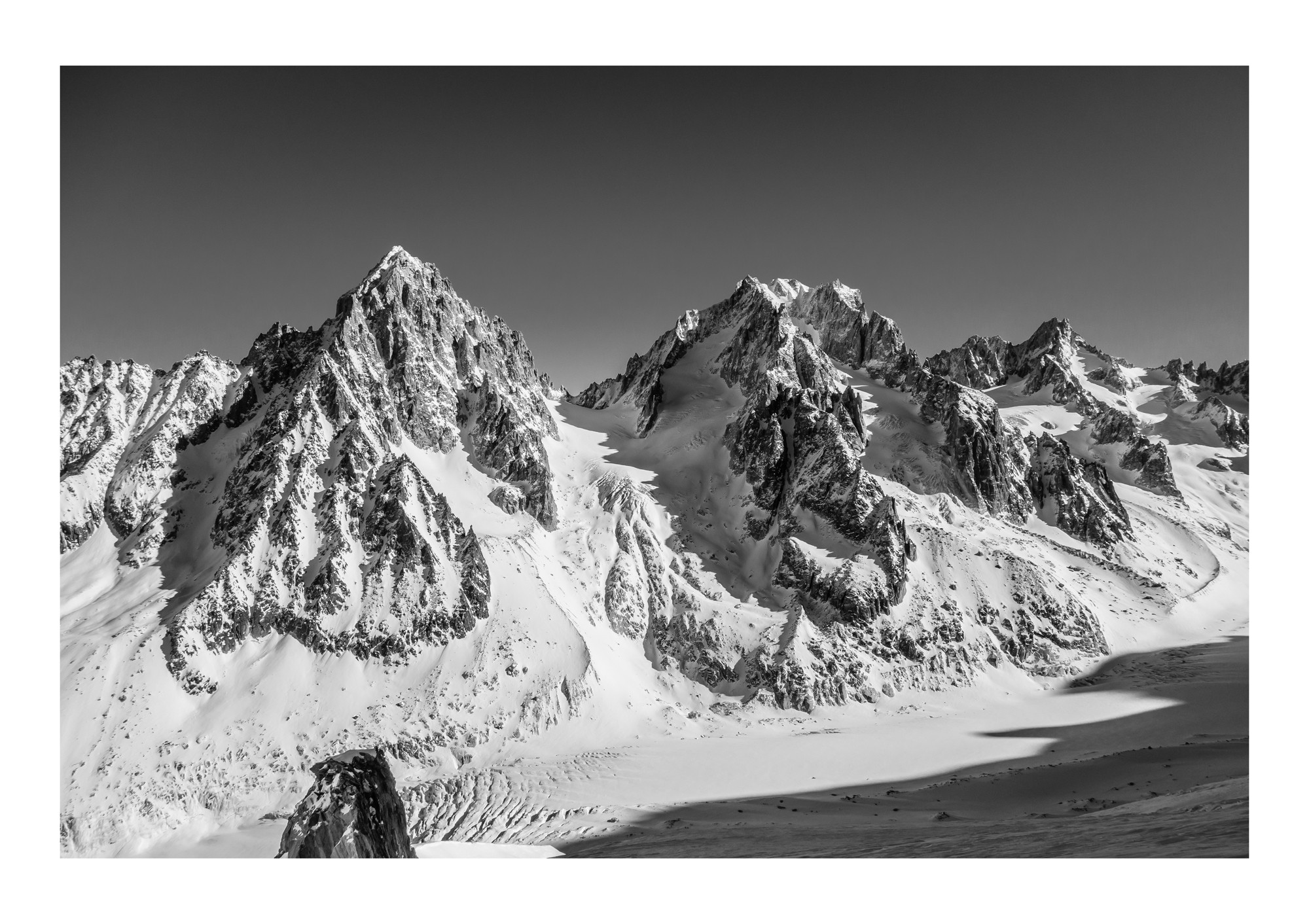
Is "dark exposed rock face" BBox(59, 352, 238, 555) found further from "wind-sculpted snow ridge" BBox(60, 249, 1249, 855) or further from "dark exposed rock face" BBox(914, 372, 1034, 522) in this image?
"dark exposed rock face" BBox(914, 372, 1034, 522)

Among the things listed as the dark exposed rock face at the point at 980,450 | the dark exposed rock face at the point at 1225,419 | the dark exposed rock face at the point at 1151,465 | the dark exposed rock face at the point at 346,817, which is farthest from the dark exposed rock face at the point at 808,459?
the dark exposed rock face at the point at 1225,419

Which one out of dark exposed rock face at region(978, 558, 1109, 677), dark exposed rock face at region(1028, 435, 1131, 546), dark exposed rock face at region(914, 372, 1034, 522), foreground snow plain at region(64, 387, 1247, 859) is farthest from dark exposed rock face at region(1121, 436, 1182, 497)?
dark exposed rock face at region(978, 558, 1109, 677)

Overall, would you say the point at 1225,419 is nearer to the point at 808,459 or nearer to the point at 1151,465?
the point at 1151,465

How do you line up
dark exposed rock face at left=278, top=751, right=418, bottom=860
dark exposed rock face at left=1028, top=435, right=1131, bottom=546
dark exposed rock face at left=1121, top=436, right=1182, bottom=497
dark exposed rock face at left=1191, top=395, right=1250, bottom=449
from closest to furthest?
dark exposed rock face at left=278, top=751, right=418, bottom=860
dark exposed rock face at left=1028, top=435, right=1131, bottom=546
dark exposed rock face at left=1121, top=436, right=1182, bottom=497
dark exposed rock face at left=1191, top=395, right=1250, bottom=449

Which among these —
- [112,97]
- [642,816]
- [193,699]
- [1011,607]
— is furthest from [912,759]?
[112,97]

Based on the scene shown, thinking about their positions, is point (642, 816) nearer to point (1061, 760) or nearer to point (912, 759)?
point (912, 759)

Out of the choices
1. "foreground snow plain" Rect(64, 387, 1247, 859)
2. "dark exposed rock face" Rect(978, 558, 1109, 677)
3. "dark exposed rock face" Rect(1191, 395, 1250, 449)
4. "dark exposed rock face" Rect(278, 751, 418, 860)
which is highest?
"dark exposed rock face" Rect(1191, 395, 1250, 449)
